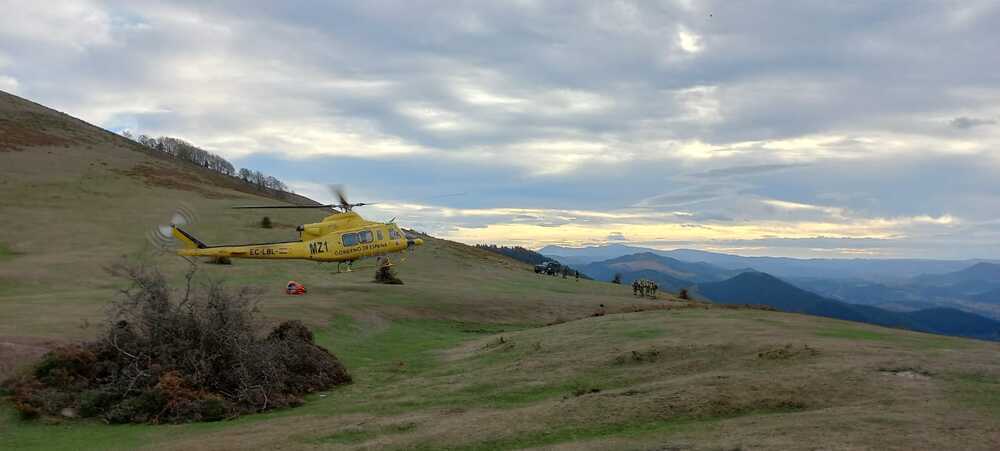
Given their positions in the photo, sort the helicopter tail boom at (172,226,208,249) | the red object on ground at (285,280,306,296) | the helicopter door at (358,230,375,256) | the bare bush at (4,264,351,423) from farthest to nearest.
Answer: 1. the helicopter door at (358,230,375,256)
2. the red object on ground at (285,280,306,296)
3. the helicopter tail boom at (172,226,208,249)
4. the bare bush at (4,264,351,423)

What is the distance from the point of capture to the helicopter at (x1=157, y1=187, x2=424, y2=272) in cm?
2922

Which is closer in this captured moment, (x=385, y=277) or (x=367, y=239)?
(x=367, y=239)

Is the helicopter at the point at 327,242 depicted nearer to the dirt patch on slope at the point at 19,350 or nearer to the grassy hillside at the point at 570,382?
the grassy hillside at the point at 570,382

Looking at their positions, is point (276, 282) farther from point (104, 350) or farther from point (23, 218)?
point (23, 218)

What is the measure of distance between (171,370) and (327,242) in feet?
60.1

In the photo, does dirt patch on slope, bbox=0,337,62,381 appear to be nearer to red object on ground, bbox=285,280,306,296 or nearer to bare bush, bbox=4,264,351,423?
bare bush, bbox=4,264,351,423

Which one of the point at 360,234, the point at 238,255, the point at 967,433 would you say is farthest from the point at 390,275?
the point at 967,433

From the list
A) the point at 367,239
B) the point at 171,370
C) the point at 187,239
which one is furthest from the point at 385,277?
the point at 171,370

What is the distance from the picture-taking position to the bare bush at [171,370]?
42.7 ft

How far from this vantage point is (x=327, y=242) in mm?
32031

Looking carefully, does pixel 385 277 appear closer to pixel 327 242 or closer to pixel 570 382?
pixel 327 242

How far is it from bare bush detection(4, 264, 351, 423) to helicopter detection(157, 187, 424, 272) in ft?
44.0

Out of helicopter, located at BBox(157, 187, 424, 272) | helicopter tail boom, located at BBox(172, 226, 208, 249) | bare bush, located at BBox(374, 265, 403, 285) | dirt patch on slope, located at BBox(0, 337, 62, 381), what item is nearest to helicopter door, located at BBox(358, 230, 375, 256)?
helicopter, located at BBox(157, 187, 424, 272)

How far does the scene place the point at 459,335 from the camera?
26891 mm
